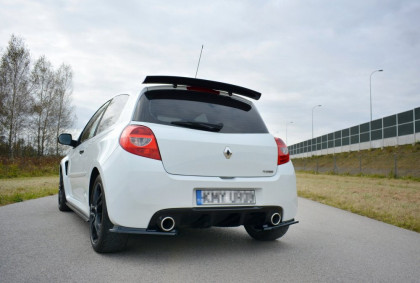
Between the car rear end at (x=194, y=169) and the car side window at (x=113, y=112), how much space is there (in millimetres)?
469

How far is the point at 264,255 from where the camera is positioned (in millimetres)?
4043

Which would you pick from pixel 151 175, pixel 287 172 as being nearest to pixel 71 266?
pixel 151 175

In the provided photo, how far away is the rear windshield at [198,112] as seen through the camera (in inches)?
148

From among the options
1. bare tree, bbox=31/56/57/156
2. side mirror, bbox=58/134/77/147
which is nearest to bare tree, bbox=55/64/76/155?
bare tree, bbox=31/56/57/156

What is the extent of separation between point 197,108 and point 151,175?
91 centimetres

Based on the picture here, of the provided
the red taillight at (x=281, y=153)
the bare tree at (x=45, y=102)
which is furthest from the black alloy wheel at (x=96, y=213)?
the bare tree at (x=45, y=102)

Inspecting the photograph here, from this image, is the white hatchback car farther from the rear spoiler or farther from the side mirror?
the side mirror

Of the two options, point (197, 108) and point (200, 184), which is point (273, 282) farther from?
point (197, 108)

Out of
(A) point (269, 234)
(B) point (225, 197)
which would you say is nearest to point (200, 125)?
(B) point (225, 197)

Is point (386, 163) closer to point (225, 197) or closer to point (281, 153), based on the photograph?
point (281, 153)

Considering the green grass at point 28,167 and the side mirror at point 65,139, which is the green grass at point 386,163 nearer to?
the green grass at point 28,167

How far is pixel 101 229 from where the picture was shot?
12.2 ft

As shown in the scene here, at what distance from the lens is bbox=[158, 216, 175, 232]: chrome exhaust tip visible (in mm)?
3498

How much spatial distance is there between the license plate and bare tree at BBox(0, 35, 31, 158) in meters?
35.5
